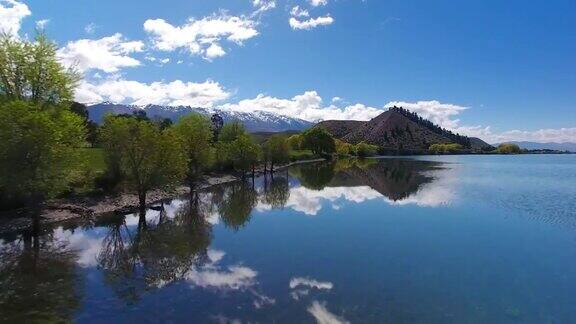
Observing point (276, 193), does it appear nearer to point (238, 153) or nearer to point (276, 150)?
point (238, 153)

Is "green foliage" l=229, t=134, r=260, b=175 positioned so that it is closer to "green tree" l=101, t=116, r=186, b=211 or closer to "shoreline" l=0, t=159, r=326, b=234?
"shoreline" l=0, t=159, r=326, b=234

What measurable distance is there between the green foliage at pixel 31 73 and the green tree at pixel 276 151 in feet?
281

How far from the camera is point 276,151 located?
5251 inches

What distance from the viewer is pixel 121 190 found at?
61250mm

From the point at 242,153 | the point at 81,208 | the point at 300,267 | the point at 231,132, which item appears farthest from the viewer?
the point at 231,132

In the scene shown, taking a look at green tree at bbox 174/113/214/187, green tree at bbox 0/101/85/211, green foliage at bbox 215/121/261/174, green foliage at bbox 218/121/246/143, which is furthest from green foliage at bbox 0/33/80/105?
green foliage at bbox 218/121/246/143

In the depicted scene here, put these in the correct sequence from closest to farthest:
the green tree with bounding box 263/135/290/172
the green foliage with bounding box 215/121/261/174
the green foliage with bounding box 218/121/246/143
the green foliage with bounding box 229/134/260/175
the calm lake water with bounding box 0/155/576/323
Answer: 1. the calm lake water with bounding box 0/155/576/323
2. the green foliage with bounding box 229/134/260/175
3. the green foliage with bounding box 215/121/261/174
4. the green foliage with bounding box 218/121/246/143
5. the green tree with bounding box 263/135/290/172

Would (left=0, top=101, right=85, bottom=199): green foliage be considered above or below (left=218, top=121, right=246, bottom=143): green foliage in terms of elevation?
below

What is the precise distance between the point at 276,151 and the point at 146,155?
82079 mm

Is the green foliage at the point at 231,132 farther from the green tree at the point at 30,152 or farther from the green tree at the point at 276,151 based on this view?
the green tree at the point at 30,152

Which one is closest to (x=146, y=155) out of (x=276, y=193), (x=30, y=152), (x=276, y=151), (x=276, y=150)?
(x=30, y=152)

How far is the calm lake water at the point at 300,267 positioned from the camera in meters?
22.2

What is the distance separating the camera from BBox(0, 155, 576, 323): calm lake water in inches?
875

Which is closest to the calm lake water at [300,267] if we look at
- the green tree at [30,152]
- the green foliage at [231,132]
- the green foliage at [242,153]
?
the green tree at [30,152]
